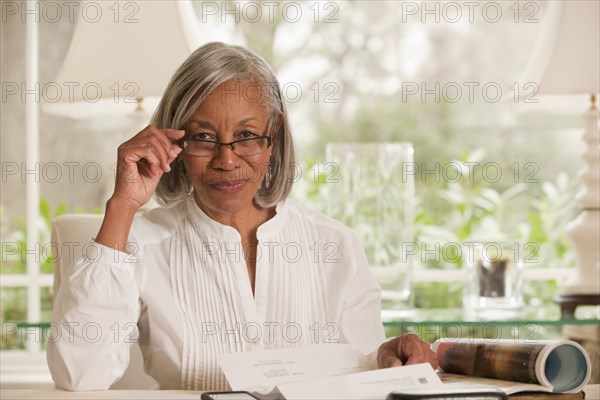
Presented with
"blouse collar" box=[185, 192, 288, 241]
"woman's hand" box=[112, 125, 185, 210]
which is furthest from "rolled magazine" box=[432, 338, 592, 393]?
"woman's hand" box=[112, 125, 185, 210]

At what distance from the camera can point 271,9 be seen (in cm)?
504

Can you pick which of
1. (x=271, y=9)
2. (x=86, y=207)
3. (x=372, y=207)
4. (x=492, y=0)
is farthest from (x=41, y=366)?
(x=492, y=0)

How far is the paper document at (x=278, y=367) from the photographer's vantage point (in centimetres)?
142

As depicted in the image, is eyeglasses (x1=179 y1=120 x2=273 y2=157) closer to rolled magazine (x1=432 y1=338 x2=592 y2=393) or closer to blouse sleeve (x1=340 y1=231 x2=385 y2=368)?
blouse sleeve (x1=340 y1=231 x2=385 y2=368)

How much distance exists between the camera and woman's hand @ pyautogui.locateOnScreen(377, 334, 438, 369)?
1711 mm

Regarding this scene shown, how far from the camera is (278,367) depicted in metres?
1.46

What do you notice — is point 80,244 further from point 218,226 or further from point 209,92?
point 209,92

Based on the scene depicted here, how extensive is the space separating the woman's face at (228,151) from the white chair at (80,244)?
1.26ft

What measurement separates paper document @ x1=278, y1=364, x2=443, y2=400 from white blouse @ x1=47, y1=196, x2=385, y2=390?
0.56 meters

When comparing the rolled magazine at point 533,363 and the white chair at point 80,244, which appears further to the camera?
the white chair at point 80,244

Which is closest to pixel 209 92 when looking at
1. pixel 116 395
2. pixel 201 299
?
pixel 201 299

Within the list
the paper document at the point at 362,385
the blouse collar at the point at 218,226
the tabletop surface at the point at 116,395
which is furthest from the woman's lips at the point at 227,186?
the paper document at the point at 362,385

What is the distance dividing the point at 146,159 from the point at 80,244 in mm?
387

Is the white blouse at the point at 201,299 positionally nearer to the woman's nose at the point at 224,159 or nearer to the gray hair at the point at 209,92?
the gray hair at the point at 209,92
